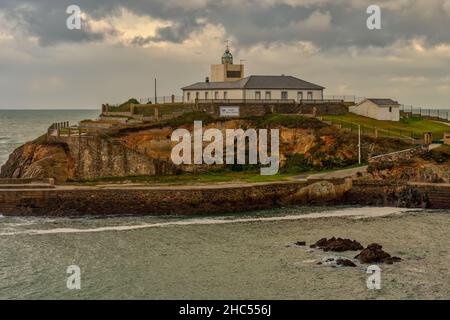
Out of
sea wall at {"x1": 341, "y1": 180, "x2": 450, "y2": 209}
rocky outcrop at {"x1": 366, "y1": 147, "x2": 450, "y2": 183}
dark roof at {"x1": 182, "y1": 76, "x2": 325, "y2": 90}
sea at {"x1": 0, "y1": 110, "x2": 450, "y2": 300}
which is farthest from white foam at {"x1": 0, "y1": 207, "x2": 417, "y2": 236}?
dark roof at {"x1": 182, "y1": 76, "x2": 325, "y2": 90}

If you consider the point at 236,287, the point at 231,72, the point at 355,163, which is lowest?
the point at 236,287

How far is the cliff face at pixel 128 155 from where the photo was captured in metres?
55.4

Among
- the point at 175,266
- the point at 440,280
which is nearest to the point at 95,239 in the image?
the point at 175,266

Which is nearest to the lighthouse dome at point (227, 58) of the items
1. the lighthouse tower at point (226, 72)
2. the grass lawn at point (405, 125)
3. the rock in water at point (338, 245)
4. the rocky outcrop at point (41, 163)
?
the lighthouse tower at point (226, 72)

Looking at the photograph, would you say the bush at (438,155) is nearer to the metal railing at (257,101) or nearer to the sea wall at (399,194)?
the sea wall at (399,194)

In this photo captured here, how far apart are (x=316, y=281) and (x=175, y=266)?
660 cm

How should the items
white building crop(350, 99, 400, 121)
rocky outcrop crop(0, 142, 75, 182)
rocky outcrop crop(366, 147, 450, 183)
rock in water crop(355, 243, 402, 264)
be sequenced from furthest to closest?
white building crop(350, 99, 400, 121) < rocky outcrop crop(0, 142, 75, 182) < rocky outcrop crop(366, 147, 450, 183) < rock in water crop(355, 243, 402, 264)

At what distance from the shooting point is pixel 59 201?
46656mm

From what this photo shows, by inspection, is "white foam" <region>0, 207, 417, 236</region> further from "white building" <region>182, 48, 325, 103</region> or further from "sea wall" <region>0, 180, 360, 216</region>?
"white building" <region>182, 48, 325, 103</region>

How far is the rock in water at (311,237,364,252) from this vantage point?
1391 inches

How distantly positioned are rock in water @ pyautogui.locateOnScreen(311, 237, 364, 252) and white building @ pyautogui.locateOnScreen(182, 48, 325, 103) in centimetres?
3668

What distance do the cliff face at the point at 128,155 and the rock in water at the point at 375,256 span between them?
23061 millimetres

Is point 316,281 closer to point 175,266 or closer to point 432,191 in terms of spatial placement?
point 175,266

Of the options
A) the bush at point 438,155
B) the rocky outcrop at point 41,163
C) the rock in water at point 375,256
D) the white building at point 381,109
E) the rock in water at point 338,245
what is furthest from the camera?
the white building at point 381,109
